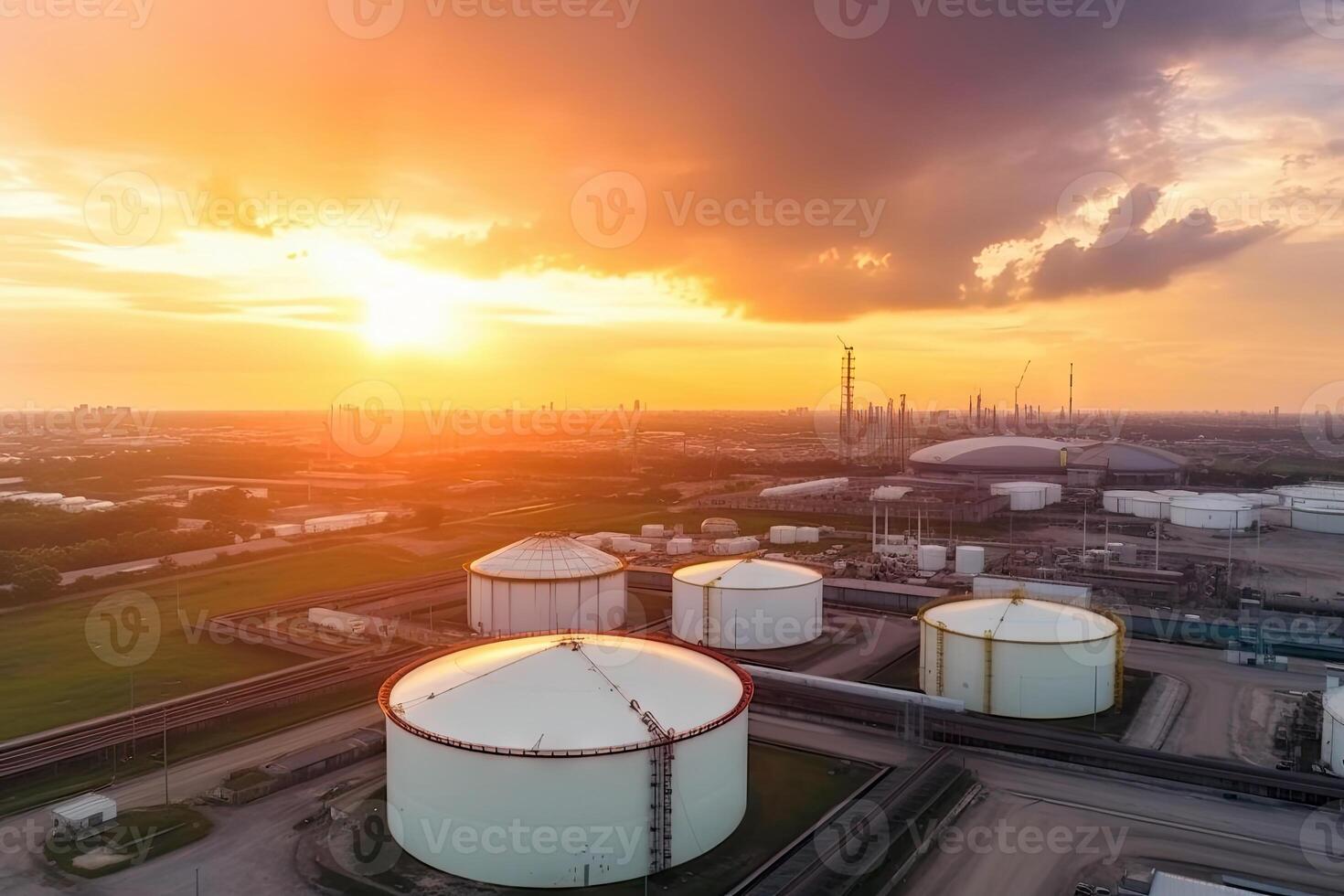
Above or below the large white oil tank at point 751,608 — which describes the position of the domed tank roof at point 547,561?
above

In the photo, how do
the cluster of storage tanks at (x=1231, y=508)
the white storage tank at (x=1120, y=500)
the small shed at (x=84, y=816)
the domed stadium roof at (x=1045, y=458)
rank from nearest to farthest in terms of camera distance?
the small shed at (x=84, y=816) → the cluster of storage tanks at (x=1231, y=508) → the white storage tank at (x=1120, y=500) → the domed stadium roof at (x=1045, y=458)

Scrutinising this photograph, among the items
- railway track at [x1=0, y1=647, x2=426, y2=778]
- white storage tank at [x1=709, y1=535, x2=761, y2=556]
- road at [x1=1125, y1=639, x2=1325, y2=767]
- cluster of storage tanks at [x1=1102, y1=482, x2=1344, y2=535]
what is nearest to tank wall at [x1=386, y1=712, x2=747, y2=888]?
railway track at [x1=0, y1=647, x2=426, y2=778]

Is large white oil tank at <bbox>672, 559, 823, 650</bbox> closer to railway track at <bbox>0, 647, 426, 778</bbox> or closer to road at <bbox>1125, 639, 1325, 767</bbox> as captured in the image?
railway track at <bbox>0, 647, 426, 778</bbox>

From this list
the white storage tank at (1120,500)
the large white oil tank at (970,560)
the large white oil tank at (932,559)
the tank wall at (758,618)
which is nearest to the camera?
the tank wall at (758,618)

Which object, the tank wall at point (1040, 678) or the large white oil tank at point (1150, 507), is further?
the large white oil tank at point (1150, 507)

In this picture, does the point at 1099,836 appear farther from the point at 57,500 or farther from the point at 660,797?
the point at 57,500

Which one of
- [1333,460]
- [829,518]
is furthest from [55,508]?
[1333,460]

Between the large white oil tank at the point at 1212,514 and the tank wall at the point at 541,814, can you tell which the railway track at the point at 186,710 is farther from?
the large white oil tank at the point at 1212,514

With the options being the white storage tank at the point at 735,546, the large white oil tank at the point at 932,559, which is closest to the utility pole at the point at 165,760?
the white storage tank at the point at 735,546
